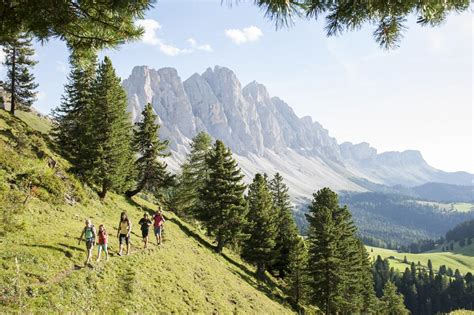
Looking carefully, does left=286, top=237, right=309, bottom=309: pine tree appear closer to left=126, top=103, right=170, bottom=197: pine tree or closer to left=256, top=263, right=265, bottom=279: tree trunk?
left=256, top=263, right=265, bottom=279: tree trunk

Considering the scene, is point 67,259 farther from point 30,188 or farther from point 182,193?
point 182,193

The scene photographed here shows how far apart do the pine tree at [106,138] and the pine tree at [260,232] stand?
64.1 ft

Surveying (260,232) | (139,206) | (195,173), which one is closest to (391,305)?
(260,232)

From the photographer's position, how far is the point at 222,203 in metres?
44.3

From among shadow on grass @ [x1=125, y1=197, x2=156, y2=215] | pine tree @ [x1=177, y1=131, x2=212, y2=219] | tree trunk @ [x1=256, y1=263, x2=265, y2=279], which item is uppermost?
pine tree @ [x1=177, y1=131, x2=212, y2=219]

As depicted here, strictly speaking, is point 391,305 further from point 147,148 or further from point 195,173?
point 147,148

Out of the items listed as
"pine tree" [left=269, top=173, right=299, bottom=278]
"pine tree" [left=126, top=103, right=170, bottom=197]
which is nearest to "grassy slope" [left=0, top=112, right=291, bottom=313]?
"pine tree" [left=126, top=103, right=170, bottom=197]

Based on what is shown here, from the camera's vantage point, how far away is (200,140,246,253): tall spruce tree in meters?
43.7

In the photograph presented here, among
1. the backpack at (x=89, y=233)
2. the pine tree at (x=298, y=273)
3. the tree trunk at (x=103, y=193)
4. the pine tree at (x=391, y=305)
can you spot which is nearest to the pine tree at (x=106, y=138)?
the tree trunk at (x=103, y=193)

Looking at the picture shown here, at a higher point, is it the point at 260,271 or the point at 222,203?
→ the point at 222,203

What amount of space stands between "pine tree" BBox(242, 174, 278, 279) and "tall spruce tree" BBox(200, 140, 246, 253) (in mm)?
3276

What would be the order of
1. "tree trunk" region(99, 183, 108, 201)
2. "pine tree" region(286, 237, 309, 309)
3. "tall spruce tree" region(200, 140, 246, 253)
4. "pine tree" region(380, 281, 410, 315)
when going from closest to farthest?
"tree trunk" region(99, 183, 108, 201), "tall spruce tree" region(200, 140, 246, 253), "pine tree" region(286, 237, 309, 309), "pine tree" region(380, 281, 410, 315)

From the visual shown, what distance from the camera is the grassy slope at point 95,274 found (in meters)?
14.8

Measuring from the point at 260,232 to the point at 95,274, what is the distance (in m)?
33.2
